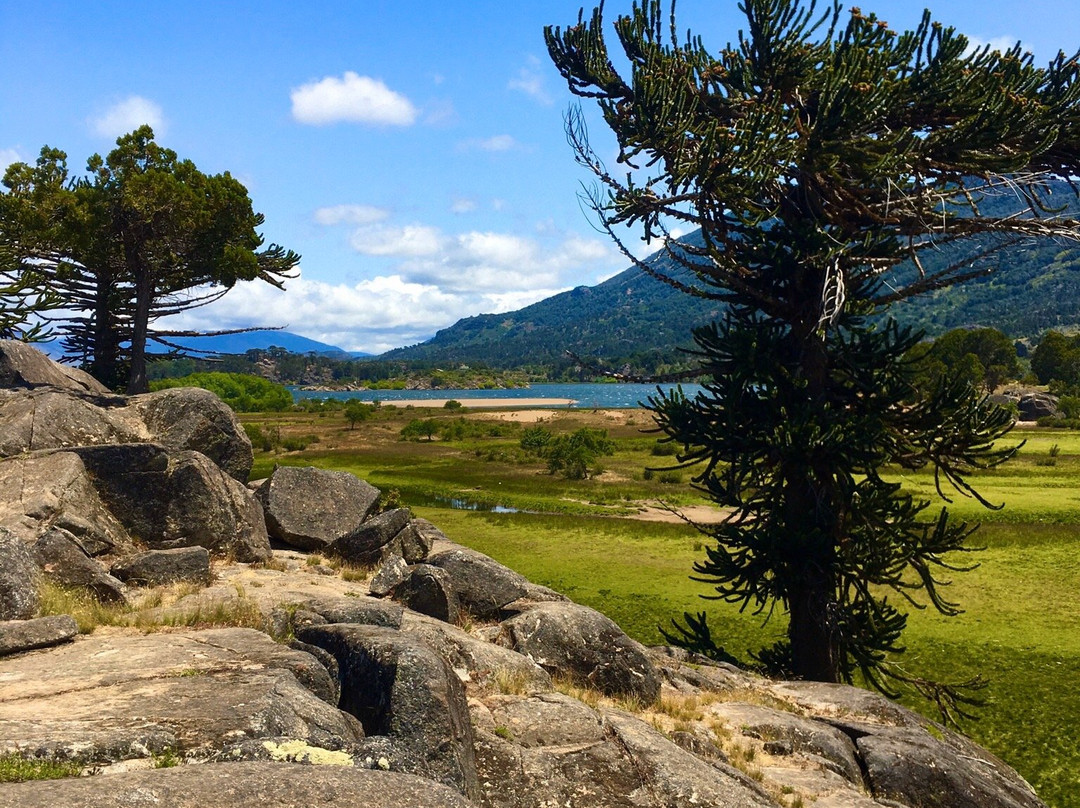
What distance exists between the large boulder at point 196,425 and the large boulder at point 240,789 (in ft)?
49.8

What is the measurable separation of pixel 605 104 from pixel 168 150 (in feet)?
66.4

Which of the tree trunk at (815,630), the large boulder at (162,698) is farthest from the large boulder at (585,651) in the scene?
the tree trunk at (815,630)

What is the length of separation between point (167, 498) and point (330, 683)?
9.12 meters

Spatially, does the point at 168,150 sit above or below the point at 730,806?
above

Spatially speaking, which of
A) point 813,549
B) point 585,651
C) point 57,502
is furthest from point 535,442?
point 585,651

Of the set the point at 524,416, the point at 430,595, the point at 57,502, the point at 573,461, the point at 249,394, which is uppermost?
the point at 57,502

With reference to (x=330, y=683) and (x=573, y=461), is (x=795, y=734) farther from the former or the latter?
(x=573, y=461)

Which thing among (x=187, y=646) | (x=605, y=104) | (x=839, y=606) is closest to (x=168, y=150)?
(x=605, y=104)

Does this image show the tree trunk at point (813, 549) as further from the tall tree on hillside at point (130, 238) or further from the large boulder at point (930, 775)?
the tall tree on hillside at point (130, 238)

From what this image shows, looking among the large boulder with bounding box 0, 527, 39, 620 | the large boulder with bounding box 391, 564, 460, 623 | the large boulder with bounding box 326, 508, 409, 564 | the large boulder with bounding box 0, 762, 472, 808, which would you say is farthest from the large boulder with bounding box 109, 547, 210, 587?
the large boulder with bounding box 0, 762, 472, 808

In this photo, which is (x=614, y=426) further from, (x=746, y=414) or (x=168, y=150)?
(x=746, y=414)

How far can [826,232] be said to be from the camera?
15375 millimetres

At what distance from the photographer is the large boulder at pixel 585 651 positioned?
12180 mm

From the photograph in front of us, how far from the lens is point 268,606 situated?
464 inches
